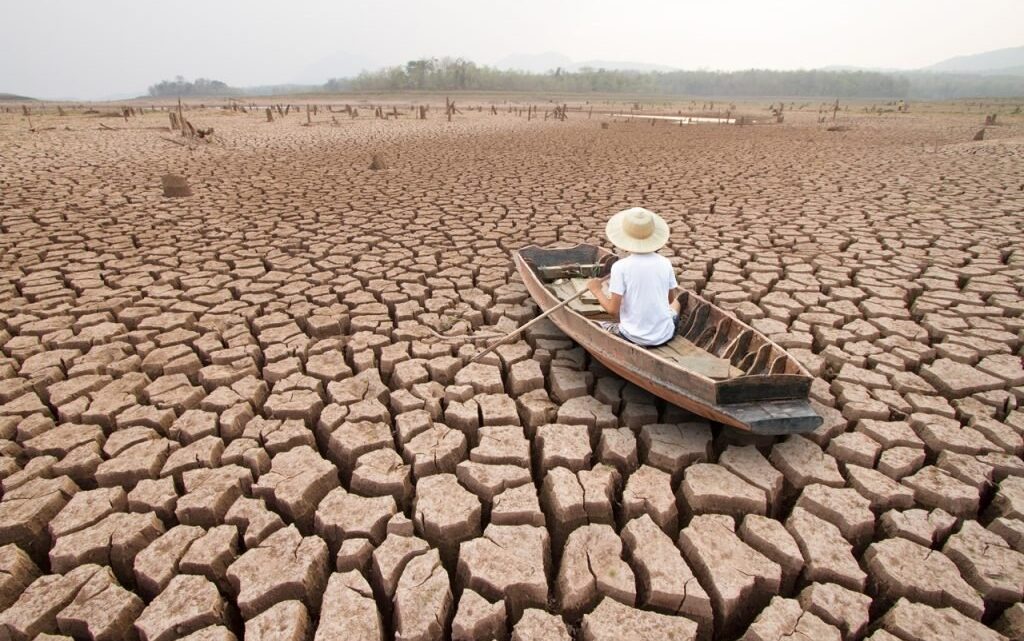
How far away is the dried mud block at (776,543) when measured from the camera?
203cm

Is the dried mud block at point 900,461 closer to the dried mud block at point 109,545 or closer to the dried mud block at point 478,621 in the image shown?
the dried mud block at point 478,621

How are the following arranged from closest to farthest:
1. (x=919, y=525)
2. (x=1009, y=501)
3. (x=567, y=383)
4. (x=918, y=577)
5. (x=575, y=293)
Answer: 1. (x=918, y=577)
2. (x=919, y=525)
3. (x=1009, y=501)
4. (x=567, y=383)
5. (x=575, y=293)

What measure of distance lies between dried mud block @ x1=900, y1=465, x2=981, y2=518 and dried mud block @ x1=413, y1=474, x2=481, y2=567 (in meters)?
2.02

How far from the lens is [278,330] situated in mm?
3818

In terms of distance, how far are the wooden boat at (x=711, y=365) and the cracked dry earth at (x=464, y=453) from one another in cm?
27

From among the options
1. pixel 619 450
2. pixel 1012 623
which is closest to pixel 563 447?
pixel 619 450

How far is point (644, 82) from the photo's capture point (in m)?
102

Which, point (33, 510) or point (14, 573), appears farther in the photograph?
point (33, 510)

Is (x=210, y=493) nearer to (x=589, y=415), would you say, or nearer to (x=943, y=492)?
(x=589, y=415)

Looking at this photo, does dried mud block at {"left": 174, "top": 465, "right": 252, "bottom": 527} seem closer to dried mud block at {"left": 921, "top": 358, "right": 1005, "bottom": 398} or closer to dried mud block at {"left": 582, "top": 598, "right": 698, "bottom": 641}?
dried mud block at {"left": 582, "top": 598, "right": 698, "bottom": 641}

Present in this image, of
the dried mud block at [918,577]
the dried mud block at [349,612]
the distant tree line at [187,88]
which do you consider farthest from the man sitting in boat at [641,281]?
the distant tree line at [187,88]

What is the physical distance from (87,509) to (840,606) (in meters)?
3.08

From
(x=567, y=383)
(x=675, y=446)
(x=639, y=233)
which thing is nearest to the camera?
(x=675, y=446)

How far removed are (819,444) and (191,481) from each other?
3.13m
